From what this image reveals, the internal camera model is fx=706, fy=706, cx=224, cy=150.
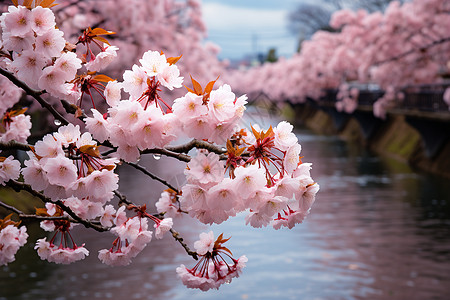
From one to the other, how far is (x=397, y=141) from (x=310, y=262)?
19581 mm

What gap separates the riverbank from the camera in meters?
21.8

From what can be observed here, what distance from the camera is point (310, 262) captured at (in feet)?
32.2

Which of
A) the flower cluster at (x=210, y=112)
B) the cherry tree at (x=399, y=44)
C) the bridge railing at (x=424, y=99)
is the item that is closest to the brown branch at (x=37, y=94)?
the flower cluster at (x=210, y=112)

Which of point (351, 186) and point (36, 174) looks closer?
point (36, 174)

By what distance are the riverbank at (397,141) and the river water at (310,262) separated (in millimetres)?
5965

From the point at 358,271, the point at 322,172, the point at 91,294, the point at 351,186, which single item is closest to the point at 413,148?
the point at 322,172

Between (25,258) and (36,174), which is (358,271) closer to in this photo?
(25,258)

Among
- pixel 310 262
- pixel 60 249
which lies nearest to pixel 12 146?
pixel 60 249

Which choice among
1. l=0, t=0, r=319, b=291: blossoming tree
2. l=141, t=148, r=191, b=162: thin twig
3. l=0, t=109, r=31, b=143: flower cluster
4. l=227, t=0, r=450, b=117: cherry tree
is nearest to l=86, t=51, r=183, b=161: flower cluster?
l=0, t=0, r=319, b=291: blossoming tree

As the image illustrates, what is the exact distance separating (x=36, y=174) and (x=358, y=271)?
23.8 ft

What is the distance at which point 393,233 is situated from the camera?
11859 mm

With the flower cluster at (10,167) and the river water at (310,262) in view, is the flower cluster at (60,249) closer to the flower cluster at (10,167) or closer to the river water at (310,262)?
the flower cluster at (10,167)

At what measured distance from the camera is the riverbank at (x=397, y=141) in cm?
2178

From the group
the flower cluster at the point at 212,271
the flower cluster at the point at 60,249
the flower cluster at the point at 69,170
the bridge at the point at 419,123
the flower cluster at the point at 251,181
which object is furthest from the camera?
the bridge at the point at 419,123
